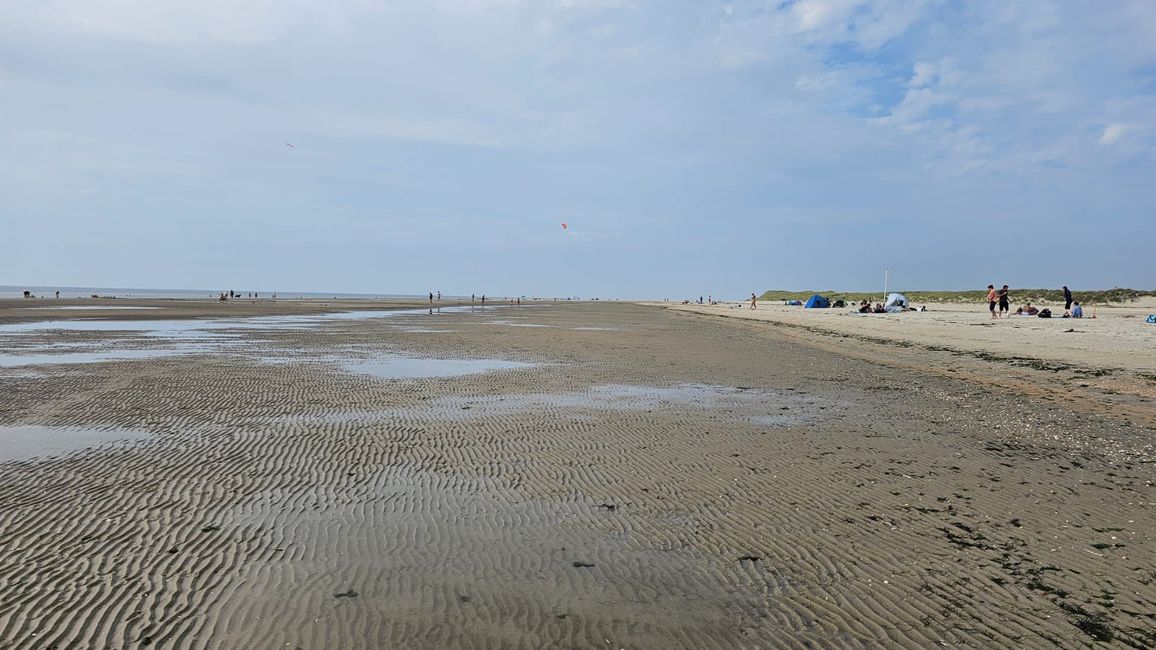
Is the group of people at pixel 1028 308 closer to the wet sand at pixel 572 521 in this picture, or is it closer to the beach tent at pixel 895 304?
the beach tent at pixel 895 304

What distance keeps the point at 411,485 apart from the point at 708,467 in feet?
12.8

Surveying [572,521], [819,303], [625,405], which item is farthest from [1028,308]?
[572,521]

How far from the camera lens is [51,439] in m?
9.57

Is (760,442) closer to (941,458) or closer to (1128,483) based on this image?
(941,458)

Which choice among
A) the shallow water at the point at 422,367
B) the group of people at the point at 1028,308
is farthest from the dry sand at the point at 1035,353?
the shallow water at the point at 422,367

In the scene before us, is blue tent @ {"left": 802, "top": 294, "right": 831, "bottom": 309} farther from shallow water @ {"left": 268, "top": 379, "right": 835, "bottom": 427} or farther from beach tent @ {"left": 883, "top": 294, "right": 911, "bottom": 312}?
shallow water @ {"left": 268, "top": 379, "right": 835, "bottom": 427}

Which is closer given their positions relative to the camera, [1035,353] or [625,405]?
[625,405]

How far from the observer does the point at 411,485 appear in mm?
7699

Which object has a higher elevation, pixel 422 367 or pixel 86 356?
pixel 86 356

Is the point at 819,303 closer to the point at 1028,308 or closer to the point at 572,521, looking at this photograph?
the point at 1028,308

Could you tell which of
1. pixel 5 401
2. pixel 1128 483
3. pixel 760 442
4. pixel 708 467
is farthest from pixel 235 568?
pixel 5 401

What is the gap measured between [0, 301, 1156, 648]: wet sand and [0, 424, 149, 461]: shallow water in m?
0.13

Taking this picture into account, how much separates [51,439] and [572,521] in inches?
336

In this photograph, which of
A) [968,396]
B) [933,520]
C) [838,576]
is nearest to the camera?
[838,576]
